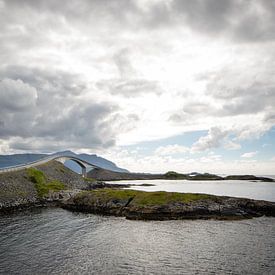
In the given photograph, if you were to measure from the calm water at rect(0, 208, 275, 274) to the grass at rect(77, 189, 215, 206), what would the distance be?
12948 mm

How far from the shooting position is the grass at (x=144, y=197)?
2958 inches

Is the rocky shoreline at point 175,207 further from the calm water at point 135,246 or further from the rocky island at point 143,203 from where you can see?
the calm water at point 135,246

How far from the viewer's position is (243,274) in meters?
32.4

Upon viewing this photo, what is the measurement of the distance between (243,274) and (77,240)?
1086 inches

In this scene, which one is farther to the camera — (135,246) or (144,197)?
(144,197)

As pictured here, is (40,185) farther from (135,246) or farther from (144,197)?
(135,246)

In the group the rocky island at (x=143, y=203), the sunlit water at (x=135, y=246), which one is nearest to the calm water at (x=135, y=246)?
the sunlit water at (x=135, y=246)

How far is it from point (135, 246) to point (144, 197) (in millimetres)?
35855

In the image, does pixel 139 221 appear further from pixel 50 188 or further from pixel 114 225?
pixel 50 188

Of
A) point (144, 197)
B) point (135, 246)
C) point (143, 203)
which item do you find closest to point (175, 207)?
point (143, 203)

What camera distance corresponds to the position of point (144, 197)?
8038cm

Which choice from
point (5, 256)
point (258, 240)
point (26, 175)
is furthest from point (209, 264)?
point (26, 175)

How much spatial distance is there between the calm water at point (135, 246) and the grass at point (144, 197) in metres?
12.9

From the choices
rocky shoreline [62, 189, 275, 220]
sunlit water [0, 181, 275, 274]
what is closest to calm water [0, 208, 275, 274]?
sunlit water [0, 181, 275, 274]
